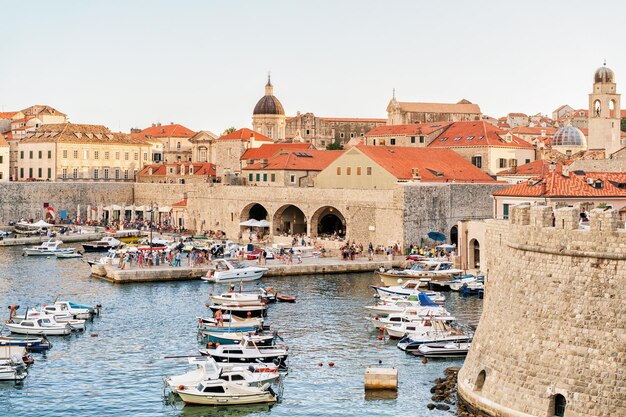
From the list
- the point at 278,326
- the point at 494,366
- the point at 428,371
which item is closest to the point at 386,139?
the point at 278,326

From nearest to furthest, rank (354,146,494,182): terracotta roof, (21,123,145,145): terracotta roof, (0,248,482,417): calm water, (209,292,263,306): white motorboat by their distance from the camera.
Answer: (0,248,482,417): calm water, (209,292,263,306): white motorboat, (354,146,494,182): terracotta roof, (21,123,145,145): terracotta roof

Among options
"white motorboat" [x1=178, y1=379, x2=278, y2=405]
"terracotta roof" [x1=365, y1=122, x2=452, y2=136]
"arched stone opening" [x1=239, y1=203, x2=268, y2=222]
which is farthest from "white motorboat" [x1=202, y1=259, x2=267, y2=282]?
"terracotta roof" [x1=365, y1=122, x2=452, y2=136]

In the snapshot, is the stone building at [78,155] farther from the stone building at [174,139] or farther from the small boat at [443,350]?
the small boat at [443,350]

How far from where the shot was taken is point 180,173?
3639 inches

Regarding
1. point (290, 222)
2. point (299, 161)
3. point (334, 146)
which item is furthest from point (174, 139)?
point (290, 222)

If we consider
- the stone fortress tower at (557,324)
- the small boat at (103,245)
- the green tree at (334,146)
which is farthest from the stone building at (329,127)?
the stone fortress tower at (557,324)

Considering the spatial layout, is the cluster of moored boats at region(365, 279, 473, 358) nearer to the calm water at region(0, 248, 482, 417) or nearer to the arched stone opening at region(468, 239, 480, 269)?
the calm water at region(0, 248, 482, 417)

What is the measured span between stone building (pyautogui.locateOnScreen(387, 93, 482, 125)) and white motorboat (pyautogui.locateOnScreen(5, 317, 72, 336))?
78.0m

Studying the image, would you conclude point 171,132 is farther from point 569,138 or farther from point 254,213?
point 569,138

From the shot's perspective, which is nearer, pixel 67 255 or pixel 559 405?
pixel 559 405

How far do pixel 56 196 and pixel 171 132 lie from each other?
115 ft

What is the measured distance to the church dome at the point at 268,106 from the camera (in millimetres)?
111375

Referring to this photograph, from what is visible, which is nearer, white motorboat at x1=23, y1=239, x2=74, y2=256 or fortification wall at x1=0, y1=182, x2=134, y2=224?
white motorboat at x1=23, y1=239, x2=74, y2=256

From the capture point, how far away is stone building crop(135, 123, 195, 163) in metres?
115
